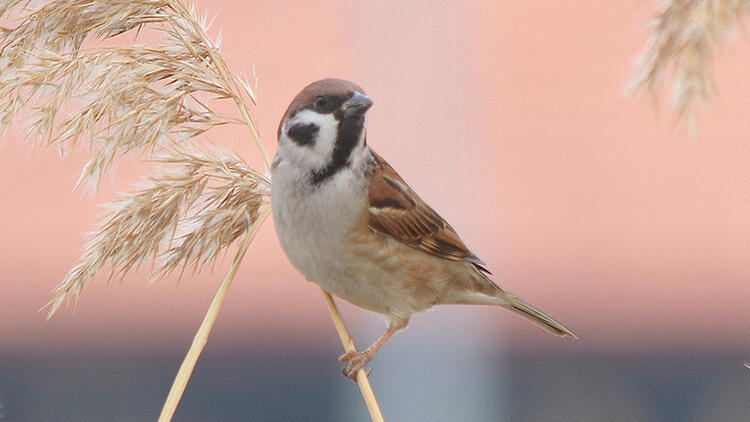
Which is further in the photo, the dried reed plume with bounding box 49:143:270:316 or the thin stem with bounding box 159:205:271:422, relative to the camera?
the dried reed plume with bounding box 49:143:270:316

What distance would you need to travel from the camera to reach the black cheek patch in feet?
5.57

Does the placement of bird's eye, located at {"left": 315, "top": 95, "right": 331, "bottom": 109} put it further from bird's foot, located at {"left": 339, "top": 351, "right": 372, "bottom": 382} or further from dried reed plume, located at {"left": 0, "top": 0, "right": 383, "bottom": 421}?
bird's foot, located at {"left": 339, "top": 351, "right": 372, "bottom": 382}

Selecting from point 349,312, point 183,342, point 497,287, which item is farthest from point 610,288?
point 497,287

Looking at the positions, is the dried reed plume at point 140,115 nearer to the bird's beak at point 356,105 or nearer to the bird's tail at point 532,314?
the bird's beak at point 356,105

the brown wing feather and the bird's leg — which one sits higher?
the brown wing feather

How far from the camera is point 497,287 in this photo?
217 centimetres

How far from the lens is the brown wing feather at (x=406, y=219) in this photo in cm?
195

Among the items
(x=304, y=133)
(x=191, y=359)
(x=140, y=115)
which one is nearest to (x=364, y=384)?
(x=191, y=359)

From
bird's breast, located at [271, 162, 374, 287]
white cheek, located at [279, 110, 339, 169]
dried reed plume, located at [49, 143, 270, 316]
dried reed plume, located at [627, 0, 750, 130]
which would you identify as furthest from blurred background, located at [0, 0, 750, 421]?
dried reed plume, located at [627, 0, 750, 130]

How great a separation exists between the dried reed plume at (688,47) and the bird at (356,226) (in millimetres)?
→ 699

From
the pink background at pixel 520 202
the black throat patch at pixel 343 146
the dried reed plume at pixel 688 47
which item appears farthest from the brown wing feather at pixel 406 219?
the pink background at pixel 520 202

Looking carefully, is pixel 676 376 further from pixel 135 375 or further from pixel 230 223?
pixel 230 223

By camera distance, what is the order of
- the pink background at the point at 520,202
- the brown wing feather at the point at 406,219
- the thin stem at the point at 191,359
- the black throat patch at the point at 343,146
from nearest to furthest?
1. the thin stem at the point at 191,359
2. the black throat patch at the point at 343,146
3. the brown wing feather at the point at 406,219
4. the pink background at the point at 520,202

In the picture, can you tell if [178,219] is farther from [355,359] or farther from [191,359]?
[355,359]
